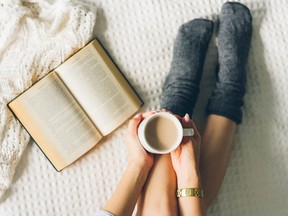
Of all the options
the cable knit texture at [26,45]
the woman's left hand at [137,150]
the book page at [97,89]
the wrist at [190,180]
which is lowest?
the wrist at [190,180]

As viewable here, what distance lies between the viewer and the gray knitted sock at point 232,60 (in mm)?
882

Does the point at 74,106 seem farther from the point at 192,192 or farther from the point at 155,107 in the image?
the point at 192,192

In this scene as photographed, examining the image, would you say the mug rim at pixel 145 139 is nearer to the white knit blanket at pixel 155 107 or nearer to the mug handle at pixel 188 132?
the mug handle at pixel 188 132

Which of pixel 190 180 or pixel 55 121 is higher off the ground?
pixel 55 121

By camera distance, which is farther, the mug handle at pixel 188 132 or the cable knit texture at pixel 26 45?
the cable knit texture at pixel 26 45

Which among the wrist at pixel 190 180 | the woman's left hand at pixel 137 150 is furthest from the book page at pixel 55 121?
the wrist at pixel 190 180

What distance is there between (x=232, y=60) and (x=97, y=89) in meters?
0.32

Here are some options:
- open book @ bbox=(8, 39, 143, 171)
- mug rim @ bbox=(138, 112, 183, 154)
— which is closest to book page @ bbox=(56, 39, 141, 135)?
open book @ bbox=(8, 39, 143, 171)

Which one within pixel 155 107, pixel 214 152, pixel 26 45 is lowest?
pixel 214 152

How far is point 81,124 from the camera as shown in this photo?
88 cm

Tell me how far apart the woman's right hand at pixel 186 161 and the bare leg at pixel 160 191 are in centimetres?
2

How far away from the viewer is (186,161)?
79 cm

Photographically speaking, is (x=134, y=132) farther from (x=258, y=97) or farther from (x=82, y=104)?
(x=258, y=97)

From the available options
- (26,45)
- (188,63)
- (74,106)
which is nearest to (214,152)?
(188,63)
